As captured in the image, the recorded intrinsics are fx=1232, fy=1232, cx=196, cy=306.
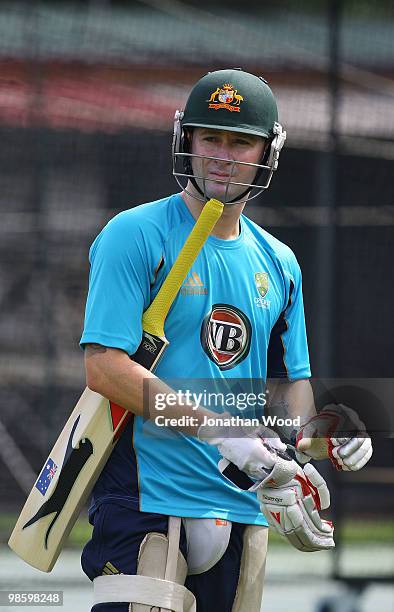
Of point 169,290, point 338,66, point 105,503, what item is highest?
point 338,66

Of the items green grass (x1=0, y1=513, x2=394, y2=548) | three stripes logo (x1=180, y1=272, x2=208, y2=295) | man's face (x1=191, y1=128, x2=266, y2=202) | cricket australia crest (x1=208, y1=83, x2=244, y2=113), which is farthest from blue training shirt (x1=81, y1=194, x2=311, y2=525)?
green grass (x1=0, y1=513, x2=394, y2=548)

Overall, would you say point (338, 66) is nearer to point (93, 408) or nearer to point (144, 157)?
point (144, 157)

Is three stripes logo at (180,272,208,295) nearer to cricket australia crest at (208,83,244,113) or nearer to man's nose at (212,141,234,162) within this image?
man's nose at (212,141,234,162)

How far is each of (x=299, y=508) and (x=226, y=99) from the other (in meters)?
1.02

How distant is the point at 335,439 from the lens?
3076 mm

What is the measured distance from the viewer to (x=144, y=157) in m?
5.40

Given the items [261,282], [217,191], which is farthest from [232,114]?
[261,282]

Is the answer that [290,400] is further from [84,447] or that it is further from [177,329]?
[84,447]

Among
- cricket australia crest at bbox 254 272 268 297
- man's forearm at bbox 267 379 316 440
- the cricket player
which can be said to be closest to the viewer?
the cricket player

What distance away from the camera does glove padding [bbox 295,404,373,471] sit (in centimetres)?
304

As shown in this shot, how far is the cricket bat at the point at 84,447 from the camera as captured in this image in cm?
295

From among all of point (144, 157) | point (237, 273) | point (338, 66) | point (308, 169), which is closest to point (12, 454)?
point (144, 157)

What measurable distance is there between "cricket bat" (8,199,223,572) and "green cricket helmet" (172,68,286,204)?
0.19 meters

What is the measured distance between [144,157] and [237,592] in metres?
2.67
